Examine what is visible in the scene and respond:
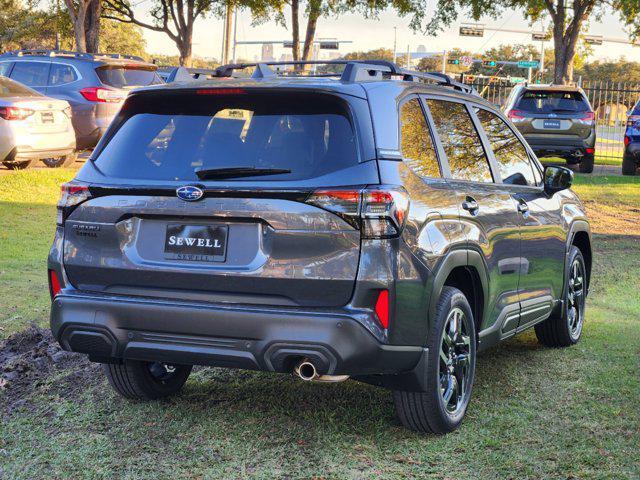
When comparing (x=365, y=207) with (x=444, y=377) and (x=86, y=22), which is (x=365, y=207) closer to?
(x=444, y=377)

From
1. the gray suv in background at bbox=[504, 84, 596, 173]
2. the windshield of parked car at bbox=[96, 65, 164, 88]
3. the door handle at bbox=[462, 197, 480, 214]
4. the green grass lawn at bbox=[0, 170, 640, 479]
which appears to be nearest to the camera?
the green grass lawn at bbox=[0, 170, 640, 479]

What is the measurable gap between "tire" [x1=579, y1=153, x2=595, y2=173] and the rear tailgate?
17.9 metres

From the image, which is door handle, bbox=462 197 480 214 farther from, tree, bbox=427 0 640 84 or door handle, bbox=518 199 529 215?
tree, bbox=427 0 640 84

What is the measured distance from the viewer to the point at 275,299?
4.39m

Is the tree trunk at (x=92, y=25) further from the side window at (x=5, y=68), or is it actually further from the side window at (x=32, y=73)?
the side window at (x=32, y=73)

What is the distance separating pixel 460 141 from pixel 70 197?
215 centimetres

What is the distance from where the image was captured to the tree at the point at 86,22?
28378 millimetres

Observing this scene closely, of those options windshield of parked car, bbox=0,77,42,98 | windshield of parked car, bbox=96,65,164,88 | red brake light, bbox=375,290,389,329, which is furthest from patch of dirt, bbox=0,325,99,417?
windshield of parked car, bbox=96,65,164,88

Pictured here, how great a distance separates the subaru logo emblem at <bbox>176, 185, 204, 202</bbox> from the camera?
4.51 meters

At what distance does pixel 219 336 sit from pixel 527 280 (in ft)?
7.92

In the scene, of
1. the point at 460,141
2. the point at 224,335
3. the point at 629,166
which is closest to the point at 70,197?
the point at 224,335

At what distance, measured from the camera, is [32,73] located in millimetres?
19141

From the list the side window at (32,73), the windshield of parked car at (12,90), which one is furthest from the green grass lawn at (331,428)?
the side window at (32,73)

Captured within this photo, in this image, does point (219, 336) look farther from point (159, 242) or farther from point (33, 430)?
point (33, 430)
